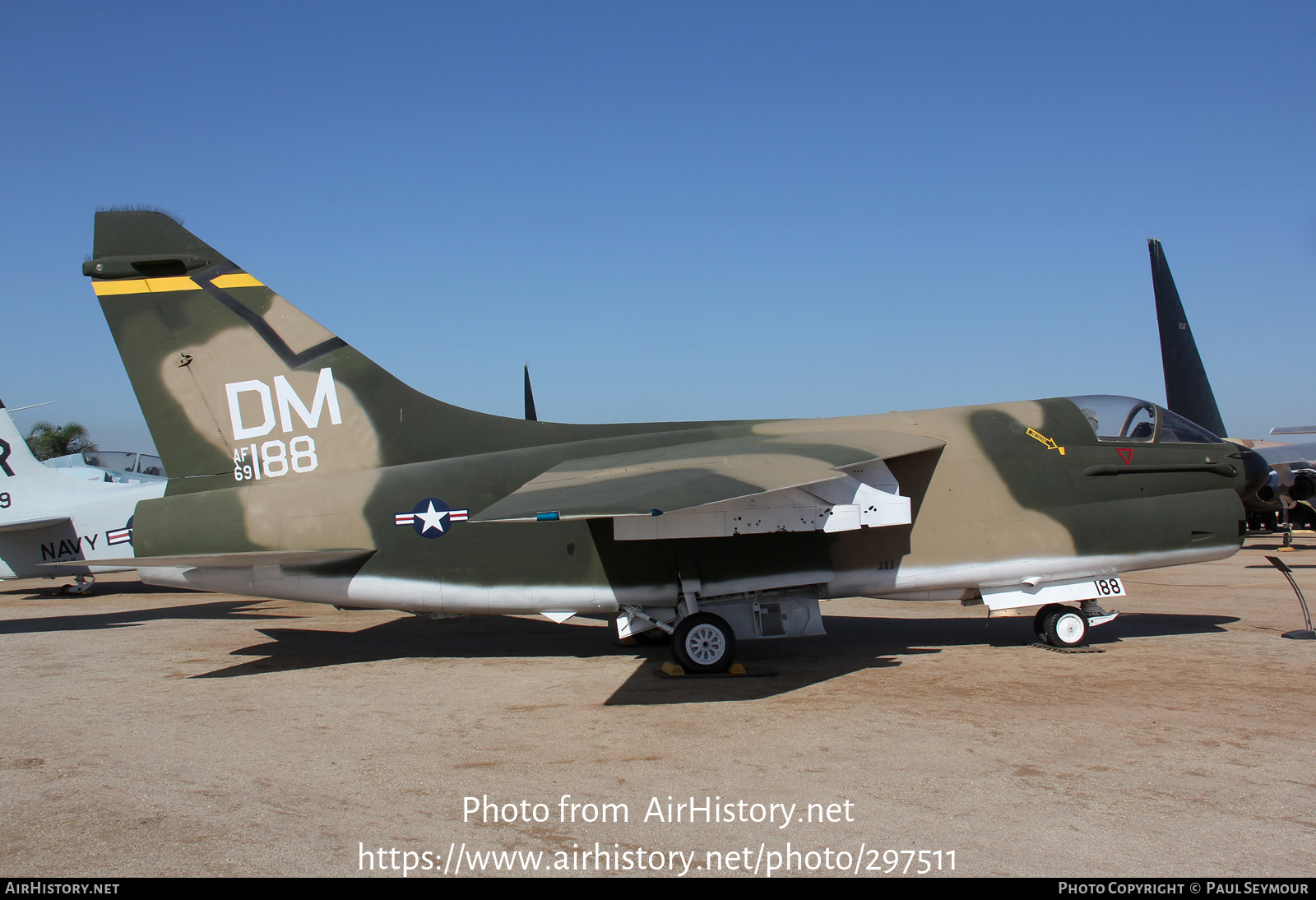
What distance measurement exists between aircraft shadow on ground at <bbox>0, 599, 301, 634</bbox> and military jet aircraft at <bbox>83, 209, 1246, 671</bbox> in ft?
19.0

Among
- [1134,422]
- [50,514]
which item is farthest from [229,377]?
[1134,422]

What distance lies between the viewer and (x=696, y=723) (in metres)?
7.59

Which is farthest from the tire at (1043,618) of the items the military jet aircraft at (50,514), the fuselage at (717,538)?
the military jet aircraft at (50,514)

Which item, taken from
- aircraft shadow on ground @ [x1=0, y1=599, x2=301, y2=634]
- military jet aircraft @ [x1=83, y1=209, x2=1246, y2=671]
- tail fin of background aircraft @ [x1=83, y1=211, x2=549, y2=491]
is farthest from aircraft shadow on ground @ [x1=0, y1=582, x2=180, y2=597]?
military jet aircraft @ [x1=83, y1=209, x2=1246, y2=671]

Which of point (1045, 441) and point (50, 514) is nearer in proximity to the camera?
point (1045, 441)

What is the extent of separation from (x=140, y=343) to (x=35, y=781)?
615cm

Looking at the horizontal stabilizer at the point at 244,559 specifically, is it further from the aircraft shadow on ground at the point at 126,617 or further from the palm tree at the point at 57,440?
the palm tree at the point at 57,440

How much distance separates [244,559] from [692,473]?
5.46m

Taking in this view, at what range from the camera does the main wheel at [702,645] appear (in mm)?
9656

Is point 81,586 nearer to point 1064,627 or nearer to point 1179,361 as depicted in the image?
point 1064,627

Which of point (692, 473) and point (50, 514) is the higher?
point (50, 514)

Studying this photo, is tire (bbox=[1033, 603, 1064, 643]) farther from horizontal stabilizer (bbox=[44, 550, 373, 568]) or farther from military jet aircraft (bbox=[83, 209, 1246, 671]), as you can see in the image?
horizontal stabilizer (bbox=[44, 550, 373, 568])

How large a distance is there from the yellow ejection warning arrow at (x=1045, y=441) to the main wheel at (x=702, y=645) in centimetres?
452

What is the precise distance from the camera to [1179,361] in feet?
86.3
